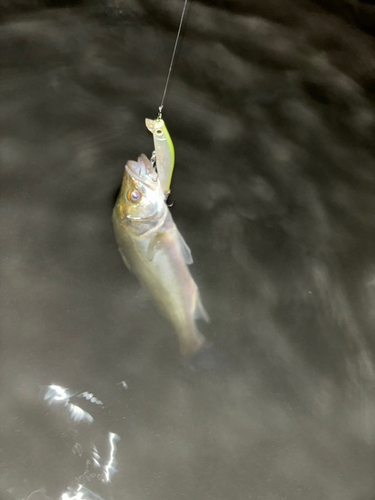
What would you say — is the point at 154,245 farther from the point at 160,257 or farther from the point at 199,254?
the point at 199,254

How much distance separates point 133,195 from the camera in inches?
75.5

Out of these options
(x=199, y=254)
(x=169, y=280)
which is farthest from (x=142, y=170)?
(x=199, y=254)

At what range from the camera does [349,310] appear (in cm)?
214

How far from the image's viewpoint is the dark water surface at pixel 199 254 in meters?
1.86

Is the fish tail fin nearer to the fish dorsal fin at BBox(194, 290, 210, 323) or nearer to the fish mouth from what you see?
the fish dorsal fin at BBox(194, 290, 210, 323)

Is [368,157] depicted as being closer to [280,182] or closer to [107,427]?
[280,182]

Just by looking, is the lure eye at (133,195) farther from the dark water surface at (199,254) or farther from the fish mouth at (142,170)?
the dark water surface at (199,254)

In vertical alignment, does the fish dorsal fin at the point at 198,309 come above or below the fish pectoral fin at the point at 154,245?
below

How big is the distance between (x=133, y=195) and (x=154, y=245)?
27cm

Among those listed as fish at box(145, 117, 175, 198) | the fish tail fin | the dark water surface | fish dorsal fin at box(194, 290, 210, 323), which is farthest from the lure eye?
the fish tail fin

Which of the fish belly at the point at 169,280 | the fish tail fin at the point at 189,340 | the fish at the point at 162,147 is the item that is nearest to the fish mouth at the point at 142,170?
the fish at the point at 162,147

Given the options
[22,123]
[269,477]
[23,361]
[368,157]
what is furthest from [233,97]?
[269,477]

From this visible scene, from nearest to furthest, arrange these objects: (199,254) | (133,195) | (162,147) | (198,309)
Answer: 1. (162,147)
2. (133,195)
3. (198,309)
4. (199,254)

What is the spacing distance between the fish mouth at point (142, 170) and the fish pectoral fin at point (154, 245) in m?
0.28
